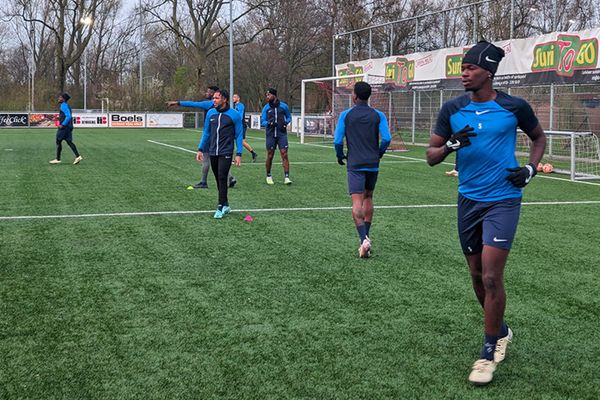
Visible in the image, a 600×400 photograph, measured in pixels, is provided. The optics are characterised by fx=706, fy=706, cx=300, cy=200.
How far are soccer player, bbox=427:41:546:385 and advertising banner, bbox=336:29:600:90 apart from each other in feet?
59.4

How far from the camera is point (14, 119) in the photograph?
45.0 m

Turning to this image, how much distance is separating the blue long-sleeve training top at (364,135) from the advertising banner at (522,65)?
15.1 metres

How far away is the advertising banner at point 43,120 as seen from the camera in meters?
45.3

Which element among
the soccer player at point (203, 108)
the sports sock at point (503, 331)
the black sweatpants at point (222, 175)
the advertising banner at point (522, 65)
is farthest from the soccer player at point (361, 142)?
the advertising banner at point (522, 65)

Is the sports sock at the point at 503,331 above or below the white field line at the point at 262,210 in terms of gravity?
below

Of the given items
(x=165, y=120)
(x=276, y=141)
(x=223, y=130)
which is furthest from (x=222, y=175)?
(x=165, y=120)

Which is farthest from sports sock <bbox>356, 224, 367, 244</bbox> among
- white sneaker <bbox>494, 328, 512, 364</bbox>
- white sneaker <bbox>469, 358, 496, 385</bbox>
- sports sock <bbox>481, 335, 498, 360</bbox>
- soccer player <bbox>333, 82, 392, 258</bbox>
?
white sneaker <bbox>469, 358, 496, 385</bbox>

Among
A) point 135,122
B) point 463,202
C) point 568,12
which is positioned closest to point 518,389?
point 463,202

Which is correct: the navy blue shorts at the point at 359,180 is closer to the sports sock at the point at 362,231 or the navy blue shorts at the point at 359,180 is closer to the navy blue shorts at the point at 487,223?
the sports sock at the point at 362,231

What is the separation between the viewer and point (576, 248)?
8328 mm

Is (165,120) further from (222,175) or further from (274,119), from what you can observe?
(222,175)

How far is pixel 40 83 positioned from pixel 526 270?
56143mm

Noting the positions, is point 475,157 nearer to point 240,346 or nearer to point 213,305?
point 240,346

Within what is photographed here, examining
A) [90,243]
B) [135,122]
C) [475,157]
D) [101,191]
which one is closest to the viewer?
[475,157]
